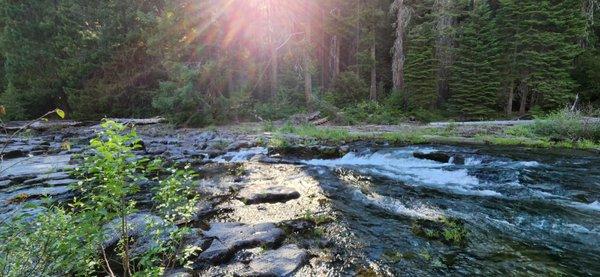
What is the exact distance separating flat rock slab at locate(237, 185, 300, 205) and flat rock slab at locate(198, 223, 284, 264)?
139 centimetres

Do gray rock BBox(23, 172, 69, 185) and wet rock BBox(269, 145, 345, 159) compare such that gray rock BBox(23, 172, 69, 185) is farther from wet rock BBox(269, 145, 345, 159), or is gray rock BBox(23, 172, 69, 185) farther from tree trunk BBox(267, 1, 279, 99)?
tree trunk BBox(267, 1, 279, 99)

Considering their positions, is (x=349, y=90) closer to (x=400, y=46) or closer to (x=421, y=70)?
(x=400, y=46)

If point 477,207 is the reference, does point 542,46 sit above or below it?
above

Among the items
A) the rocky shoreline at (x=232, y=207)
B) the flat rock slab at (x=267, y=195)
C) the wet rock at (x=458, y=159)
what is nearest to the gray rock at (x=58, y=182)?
the rocky shoreline at (x=232, y=207)

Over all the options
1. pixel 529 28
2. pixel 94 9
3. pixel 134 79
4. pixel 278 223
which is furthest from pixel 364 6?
pixel 278 223

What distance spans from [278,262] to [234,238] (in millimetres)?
1001

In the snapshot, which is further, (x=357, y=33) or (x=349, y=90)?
(x=357, y=33)

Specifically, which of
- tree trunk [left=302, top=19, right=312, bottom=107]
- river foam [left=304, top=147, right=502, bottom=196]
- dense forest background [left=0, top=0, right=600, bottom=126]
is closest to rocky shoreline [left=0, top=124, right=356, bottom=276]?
river foam [left=304, top=147, right=502, bottom=196]

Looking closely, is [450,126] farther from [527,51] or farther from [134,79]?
[134,79]

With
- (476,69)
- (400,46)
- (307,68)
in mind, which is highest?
(400,46)

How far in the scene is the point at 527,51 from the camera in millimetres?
22578

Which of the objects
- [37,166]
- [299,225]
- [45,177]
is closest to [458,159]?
[299,225]

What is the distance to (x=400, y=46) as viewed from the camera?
25.7 metres

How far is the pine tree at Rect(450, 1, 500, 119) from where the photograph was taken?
2320cm
